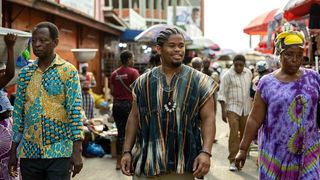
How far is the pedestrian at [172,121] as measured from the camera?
367 cm

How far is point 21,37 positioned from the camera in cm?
473

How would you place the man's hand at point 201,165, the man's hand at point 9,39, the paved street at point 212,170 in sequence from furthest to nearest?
the paved street at point 212,170 < the man's hand at point 9,39 < the man's hand at point 201,165

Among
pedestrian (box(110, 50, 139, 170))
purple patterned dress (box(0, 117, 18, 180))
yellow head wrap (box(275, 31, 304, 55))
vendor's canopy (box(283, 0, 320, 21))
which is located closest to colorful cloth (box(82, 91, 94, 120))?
pedestrian (box(110, 50, 139, 170))

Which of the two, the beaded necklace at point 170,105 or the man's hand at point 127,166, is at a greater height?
the beaded necklace at point 170,105

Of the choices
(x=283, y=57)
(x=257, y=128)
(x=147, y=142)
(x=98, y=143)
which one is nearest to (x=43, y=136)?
(x=147, y=142)

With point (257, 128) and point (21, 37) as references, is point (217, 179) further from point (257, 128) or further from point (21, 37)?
point (21, 37)

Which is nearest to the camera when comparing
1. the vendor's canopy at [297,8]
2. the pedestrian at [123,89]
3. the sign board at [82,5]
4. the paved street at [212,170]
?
the vendor's canopy at [297,8]

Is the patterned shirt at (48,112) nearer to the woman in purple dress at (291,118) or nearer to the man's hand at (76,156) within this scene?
the man's hand at (76,156)

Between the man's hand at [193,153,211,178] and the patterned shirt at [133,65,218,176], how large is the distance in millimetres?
62

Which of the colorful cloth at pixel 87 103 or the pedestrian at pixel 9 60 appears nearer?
the pedestrian at pixel 9 60

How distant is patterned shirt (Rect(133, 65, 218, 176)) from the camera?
144 inches

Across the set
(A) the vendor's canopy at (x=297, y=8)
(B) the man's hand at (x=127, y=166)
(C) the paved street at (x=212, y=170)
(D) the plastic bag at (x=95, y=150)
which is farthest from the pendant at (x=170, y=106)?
(D) the plastic bag at (x=95, y=150)

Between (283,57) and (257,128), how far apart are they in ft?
2.07

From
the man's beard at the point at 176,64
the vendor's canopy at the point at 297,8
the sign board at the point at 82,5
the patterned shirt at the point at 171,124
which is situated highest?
the sign board at the point at 82,5
